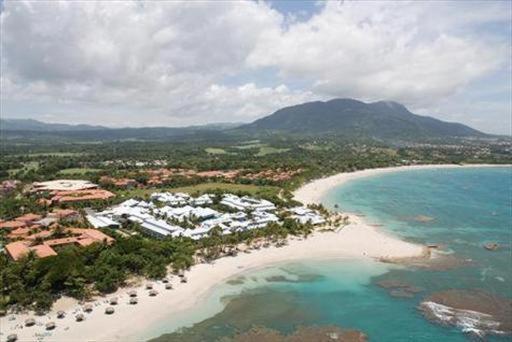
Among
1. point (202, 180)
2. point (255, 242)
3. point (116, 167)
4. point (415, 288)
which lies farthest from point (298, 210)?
point (116, 167)

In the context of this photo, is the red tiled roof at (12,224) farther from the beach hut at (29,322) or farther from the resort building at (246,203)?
the resort building at (246,203)

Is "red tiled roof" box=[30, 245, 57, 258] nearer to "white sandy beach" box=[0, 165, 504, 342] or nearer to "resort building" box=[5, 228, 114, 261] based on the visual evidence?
"resort building" box=[5, 228, 114, 261]

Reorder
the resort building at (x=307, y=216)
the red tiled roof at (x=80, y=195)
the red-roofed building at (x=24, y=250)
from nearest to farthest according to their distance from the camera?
1. the red-roofed building at (x=24, y=250)
2. the resort building at (x=307, y=216)
3. the red tiled roof at (x=80, y=195)

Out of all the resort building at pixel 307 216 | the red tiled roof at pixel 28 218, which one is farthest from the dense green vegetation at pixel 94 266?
the red tiled roof at pixel 28 218

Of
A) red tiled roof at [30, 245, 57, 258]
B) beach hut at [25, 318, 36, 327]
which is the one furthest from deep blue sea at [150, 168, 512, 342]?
red tiled roof at [30, 245, 57, 258]

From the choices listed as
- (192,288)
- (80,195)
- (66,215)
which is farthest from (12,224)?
(192,288)

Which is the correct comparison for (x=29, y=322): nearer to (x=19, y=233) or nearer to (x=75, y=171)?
(x=19, y=233)
